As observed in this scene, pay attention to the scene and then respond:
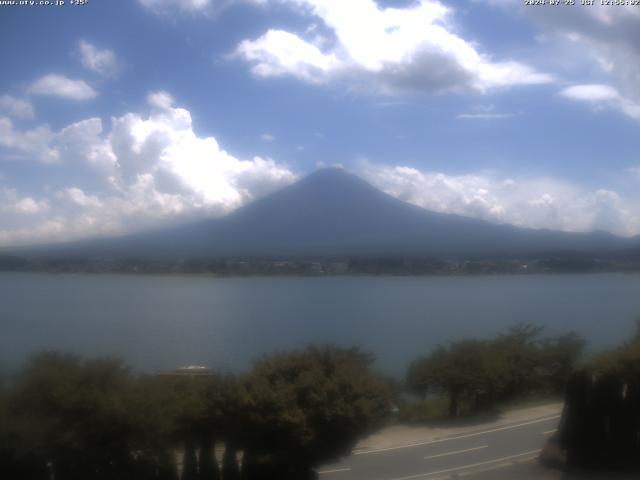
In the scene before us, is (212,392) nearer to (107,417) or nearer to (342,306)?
(107,417)

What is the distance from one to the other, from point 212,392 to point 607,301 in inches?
1132

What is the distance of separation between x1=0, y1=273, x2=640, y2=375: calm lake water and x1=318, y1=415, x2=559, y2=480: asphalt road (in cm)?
285

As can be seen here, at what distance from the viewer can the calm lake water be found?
758 inches

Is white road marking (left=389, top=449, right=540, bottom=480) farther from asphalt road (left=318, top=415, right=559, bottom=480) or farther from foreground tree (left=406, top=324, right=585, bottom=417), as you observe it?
foreground tree (left=406, top=324, right=585, bottom=417)

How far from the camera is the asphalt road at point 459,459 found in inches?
426

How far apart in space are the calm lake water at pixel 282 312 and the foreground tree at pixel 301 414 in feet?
11.4

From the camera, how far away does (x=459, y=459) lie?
12.1 meters

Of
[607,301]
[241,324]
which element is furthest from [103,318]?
[607,301]

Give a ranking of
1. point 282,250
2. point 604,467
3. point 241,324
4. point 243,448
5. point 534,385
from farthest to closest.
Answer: point 282,250, point 241,324, point 534,385, point 604,467, point 243,448

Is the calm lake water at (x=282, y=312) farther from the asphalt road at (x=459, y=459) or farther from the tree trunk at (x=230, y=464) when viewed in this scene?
the tree trunk at (x=230, y=464)

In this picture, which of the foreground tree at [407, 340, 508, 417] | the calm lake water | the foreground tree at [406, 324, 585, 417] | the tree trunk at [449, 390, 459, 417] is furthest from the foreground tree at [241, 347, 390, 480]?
the foreground tree at [407, 340, 508, 417]

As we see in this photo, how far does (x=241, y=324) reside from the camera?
1075 inches

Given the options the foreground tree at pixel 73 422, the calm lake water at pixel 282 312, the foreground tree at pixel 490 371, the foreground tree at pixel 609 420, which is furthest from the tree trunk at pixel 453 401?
the foreground tree at pixel 73 422

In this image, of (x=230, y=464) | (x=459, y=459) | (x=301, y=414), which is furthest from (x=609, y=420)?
(x=230, y=464)
